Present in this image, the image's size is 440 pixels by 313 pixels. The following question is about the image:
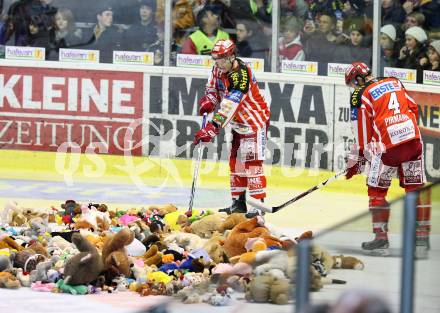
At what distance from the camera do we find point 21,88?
48.0 feet

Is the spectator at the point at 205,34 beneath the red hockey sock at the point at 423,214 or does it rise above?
above

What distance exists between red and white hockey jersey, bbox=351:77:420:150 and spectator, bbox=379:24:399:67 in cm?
343

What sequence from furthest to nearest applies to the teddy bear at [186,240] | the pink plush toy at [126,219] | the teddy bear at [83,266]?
the pink plush toy at [126,219], the teddy bear at [186,240], the teddy bear at [83,266]

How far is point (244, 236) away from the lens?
9555 millimetres

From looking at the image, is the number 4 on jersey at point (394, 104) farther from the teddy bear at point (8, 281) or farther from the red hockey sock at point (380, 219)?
the red hockey sock at point (380, 219)

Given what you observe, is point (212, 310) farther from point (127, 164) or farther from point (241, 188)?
point (127, 164)

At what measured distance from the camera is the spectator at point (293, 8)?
1396cm

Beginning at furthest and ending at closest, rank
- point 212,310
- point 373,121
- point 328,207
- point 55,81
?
point 55,81 → point 328,207 → point 373,121 → point 212,310

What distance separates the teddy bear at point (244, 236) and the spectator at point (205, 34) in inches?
182

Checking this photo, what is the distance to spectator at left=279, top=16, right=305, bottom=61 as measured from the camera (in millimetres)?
14023

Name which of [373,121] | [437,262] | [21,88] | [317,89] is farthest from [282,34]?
[437,262]

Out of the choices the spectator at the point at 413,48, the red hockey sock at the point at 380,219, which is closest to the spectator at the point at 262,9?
the spectator at the point at 413,48

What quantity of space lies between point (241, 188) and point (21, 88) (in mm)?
3921

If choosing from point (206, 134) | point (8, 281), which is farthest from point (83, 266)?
point (206, 134)
